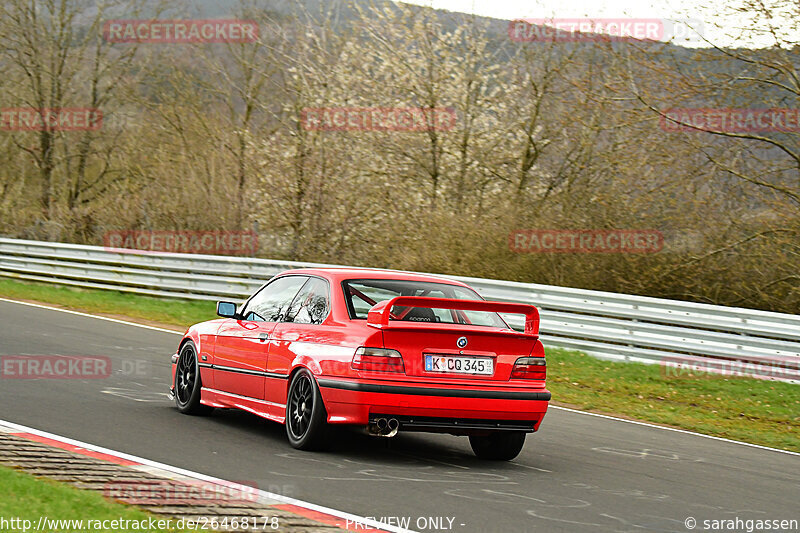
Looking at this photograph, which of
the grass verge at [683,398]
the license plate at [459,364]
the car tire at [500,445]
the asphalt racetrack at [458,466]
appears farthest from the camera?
the grass verge at [683,398]

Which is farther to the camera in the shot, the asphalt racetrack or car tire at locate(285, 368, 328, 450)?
car tire at locate(285, 368, 328, 450)

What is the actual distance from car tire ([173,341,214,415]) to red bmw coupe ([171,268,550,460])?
80 centimetres

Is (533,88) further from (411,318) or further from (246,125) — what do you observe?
(411,318)

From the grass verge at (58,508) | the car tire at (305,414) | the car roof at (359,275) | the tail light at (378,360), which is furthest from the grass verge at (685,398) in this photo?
the grass verge at (58,508)

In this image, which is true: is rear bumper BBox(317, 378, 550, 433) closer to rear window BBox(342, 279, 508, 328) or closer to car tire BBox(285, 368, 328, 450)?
car tire BBox(285, 368, 328, 450)

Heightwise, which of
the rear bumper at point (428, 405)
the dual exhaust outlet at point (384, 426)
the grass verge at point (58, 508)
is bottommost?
the grass verge at point (58, 508)

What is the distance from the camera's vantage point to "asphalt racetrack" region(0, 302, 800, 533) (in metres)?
6.10

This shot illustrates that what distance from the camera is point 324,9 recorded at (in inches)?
1144

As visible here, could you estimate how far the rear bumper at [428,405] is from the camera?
7309 mm

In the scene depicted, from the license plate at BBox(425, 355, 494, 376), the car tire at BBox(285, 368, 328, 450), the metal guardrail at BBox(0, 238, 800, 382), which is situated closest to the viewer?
the license plate at BBox(425, 355, 494, 376)

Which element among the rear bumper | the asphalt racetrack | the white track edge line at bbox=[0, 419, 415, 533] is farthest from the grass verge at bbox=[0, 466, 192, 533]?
the rear bumper

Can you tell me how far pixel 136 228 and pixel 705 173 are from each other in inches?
608

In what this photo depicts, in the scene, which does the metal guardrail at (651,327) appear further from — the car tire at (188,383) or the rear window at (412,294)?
the car tire at (188,383)

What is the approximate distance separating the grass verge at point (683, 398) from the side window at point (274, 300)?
16.0 feet
